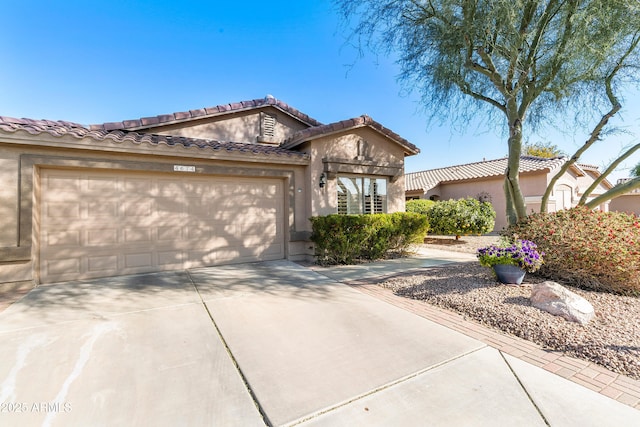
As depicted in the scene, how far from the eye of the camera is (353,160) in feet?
31.1

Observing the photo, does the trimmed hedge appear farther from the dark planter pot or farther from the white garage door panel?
the dark planter pot

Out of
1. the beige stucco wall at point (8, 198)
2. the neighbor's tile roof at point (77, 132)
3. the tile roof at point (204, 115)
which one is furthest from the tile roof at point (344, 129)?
the beige stucco wall at point (8, 198)

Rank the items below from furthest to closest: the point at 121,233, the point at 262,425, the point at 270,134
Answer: the point at 270,134 < the point at 121,233 < the point at 262,425

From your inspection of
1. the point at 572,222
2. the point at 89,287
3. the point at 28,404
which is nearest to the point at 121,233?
the point at 89,287

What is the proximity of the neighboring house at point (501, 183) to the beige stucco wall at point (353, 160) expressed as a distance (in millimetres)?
9828

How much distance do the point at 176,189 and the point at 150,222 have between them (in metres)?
1.07

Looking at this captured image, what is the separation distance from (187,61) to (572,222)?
12578 millimetres

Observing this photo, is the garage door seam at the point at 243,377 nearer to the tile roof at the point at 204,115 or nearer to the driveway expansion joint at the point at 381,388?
the driveway expansion joint at the point at 381,388

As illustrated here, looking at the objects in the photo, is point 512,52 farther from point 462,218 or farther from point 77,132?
point 77,132

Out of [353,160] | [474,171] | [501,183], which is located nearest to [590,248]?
[353,160]

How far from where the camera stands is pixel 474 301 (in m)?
4.71

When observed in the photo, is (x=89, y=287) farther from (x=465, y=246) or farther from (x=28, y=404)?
(x=465, y=246)

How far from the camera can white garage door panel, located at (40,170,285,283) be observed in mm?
6250

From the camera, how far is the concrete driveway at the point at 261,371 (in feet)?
7.50
